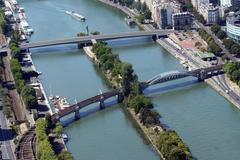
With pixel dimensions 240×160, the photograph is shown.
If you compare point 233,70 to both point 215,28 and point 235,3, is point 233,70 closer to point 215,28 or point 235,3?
point 215,28

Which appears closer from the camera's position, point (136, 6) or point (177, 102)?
point (177, 102)

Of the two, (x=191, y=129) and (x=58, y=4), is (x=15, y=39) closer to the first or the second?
Result: (x=58, y=4)

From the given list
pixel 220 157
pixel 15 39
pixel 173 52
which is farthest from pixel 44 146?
pixel 15 39

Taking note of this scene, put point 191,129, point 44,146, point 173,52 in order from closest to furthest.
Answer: point 44,146, point 191,129, point 173,52

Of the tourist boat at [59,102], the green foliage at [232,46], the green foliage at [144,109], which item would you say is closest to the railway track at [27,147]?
the tourist boat at [59,102]

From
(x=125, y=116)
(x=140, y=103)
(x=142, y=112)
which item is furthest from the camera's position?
(x=125, y=116)

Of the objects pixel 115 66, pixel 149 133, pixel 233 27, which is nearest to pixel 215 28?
pixel 233 27

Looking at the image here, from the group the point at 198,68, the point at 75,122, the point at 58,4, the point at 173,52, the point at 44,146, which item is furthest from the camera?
the point at 58,4

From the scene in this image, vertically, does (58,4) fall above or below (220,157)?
above
